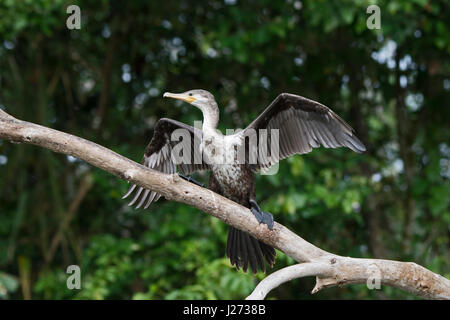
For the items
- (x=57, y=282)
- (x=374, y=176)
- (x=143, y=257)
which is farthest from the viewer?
(x=374, y=176)

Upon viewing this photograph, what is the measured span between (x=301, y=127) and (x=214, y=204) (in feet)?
2.42

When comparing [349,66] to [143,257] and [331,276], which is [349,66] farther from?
[331,276]

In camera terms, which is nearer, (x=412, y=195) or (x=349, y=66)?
(x=412, y=195)

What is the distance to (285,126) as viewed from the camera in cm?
323

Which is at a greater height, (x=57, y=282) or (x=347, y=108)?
(x=347, y=108)

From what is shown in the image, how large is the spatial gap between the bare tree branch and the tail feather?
0.41 metres

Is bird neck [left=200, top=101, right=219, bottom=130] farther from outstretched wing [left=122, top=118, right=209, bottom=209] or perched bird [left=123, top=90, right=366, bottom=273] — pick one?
outstretched wing [left=122, top=118, right=209, bottom=209]

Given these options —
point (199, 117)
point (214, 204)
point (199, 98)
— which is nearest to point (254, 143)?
point (199, 98)

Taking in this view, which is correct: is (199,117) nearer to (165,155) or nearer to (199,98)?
(165,155)

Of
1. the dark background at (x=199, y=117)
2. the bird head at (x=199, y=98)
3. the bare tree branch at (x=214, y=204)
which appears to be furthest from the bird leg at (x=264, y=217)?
the dark background at (x=199, y=117)

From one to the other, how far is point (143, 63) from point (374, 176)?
2.63m

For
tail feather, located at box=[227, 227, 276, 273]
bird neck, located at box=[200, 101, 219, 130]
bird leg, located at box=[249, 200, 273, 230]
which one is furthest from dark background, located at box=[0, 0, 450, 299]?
bird leg, located at box=[249, 200, 273, 230]

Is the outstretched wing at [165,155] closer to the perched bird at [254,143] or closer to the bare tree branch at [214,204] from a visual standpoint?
the perched bird at [254,143]

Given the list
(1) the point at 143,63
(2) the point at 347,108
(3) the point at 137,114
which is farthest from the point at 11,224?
(2) the point at 347,108
